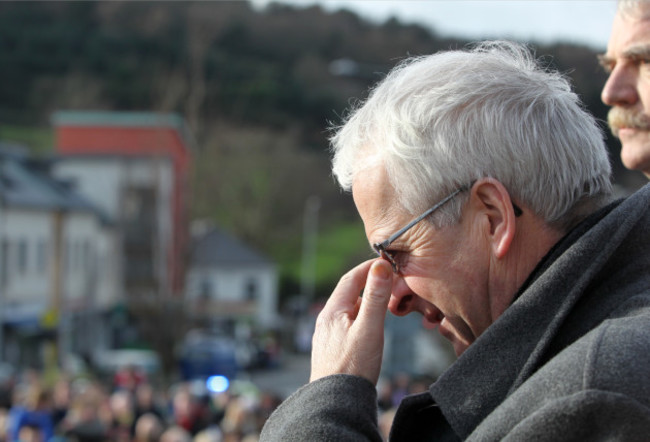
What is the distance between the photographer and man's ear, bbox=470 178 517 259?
173cm

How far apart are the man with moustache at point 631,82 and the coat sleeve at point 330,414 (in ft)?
4.65

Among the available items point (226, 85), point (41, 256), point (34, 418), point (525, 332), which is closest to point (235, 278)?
point (41, 256)

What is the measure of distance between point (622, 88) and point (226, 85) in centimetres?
9169

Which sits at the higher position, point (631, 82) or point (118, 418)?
point (631, 82)

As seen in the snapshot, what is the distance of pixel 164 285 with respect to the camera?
35875 mm

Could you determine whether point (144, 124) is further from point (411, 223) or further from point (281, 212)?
point (411, 223)

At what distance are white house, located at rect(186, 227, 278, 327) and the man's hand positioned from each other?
190 feet

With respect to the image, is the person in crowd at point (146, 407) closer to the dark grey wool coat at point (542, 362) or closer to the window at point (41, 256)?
the dark grey wool coat at point (542, 362)

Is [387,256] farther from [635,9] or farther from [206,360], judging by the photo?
[206,360]

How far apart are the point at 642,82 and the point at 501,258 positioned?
1.18 m

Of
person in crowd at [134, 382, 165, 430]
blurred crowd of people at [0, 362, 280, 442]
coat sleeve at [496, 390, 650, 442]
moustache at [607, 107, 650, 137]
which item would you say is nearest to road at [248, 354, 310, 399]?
person in crowd at [134, 382, 165, 430]

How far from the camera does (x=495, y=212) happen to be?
176cm

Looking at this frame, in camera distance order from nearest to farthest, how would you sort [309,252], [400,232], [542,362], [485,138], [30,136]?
[542,362]
[485,138]
[400,232]
[309,252]
[30,136]

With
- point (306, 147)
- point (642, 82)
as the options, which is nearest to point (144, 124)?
point (306, 147)
